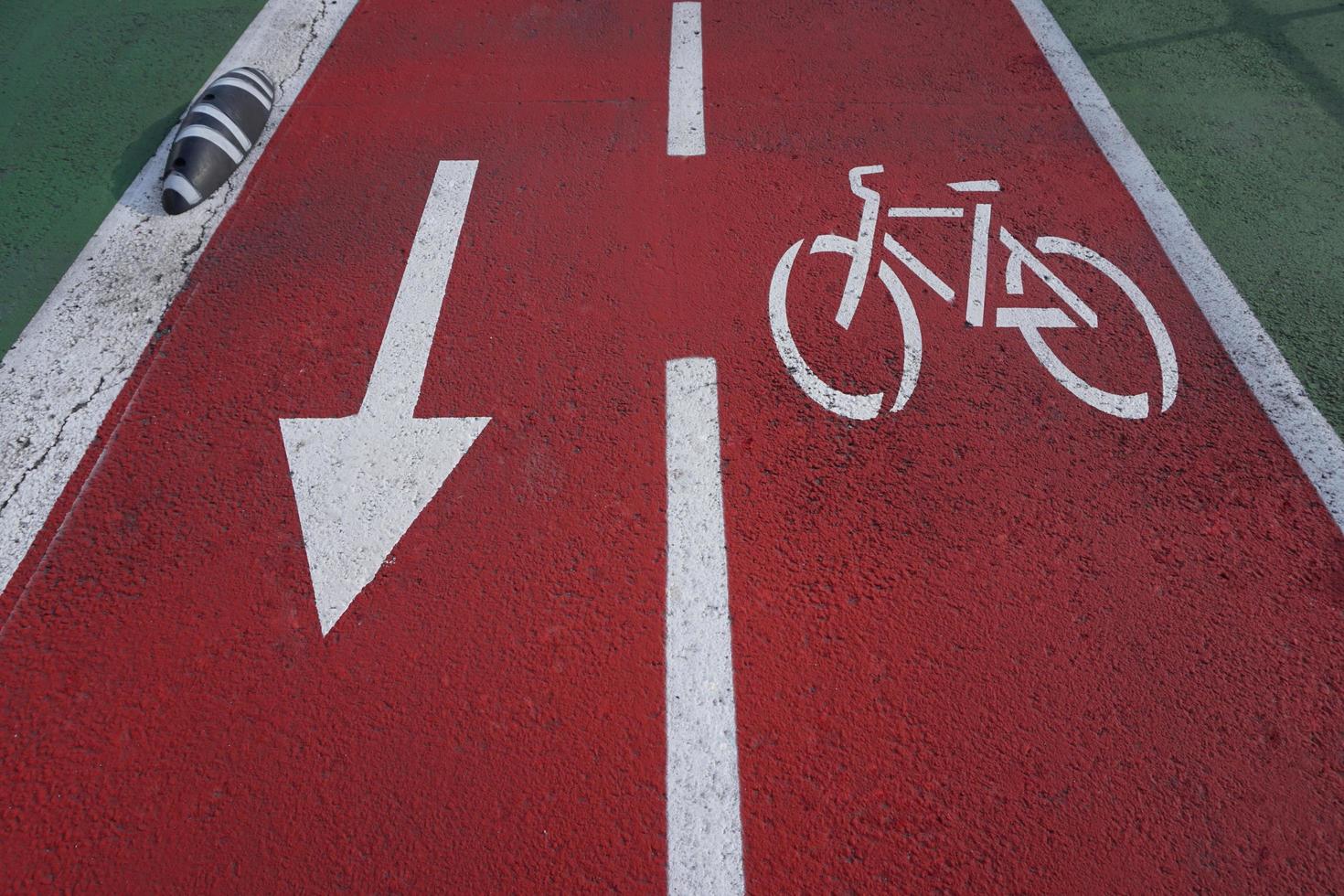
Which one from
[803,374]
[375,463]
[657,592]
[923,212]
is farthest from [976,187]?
[375,463]

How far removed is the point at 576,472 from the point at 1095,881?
100.0 inches

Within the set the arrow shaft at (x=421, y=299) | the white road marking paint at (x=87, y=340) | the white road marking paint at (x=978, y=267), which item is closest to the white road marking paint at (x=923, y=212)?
the white road marking paint at (x=978, y=267)

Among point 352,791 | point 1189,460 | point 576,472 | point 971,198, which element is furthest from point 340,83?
point 1189,460

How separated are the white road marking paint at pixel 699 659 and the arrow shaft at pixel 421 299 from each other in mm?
1345

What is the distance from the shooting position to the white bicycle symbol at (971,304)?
392 centimetres

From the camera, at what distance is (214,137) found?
498 centimetres

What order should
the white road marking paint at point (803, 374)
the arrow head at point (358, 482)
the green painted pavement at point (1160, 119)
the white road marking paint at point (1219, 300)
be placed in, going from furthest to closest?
the green painted pavement at point (1160, 119)
the white road marking paint at point (803, 374)
the white road marking paint at point (1219, 300)
the arrow head at point (358, 482)

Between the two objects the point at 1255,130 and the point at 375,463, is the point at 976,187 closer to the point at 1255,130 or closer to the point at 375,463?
the point at 1255,130

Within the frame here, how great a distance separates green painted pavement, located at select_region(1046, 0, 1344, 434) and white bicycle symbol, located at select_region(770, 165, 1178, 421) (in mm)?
787

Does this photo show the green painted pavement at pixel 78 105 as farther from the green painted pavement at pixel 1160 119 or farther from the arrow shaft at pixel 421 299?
the arrow shaft at pixel 421 299

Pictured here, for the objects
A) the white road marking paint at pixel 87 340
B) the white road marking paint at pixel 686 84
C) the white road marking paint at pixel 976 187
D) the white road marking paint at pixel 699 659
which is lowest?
the white road marking paint at pixel 699 659

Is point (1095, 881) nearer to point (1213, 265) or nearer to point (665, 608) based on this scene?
point (665, 608)

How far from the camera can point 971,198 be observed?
190 inches

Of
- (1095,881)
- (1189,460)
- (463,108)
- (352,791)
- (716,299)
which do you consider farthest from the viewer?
(463,108)
